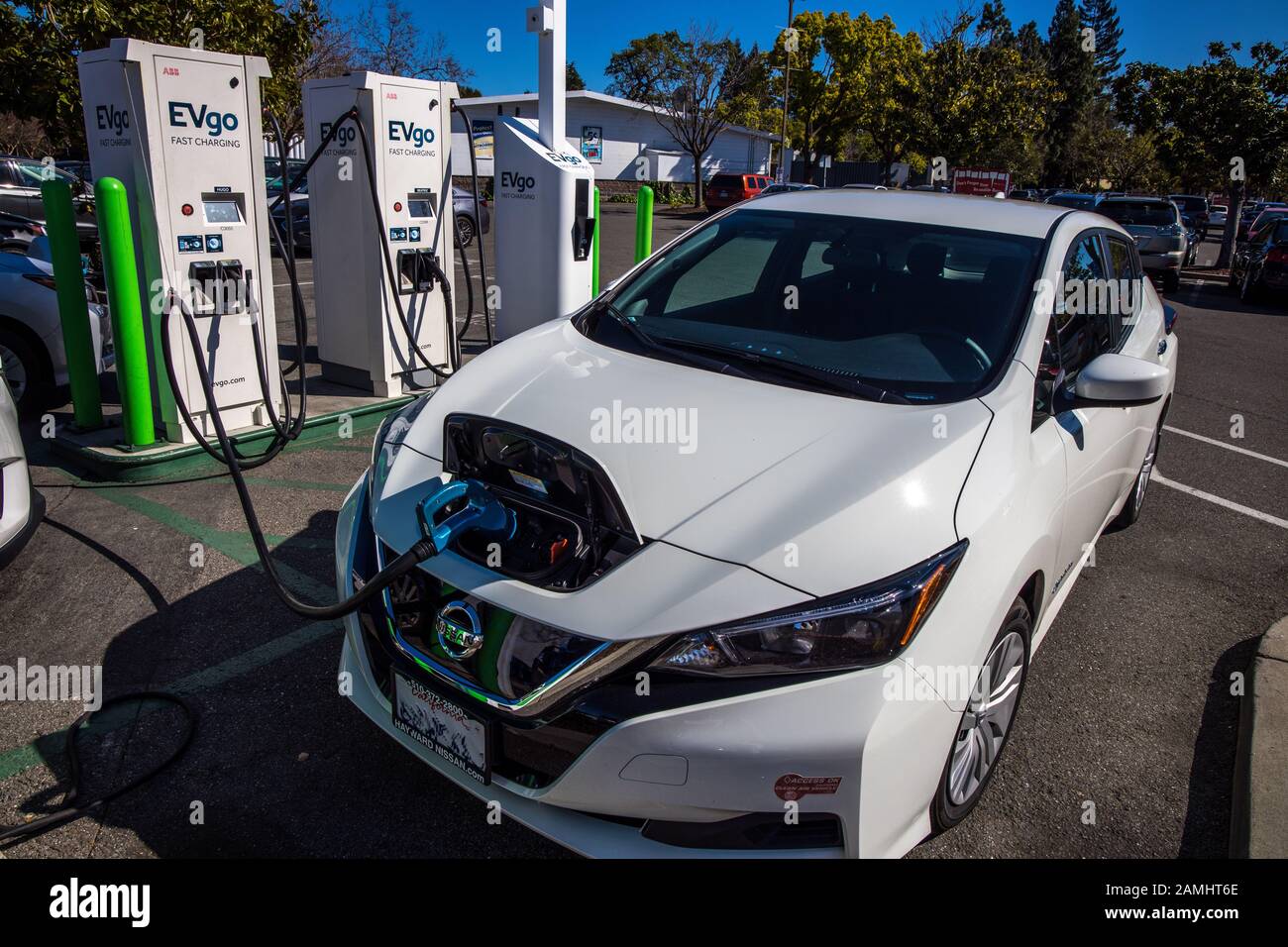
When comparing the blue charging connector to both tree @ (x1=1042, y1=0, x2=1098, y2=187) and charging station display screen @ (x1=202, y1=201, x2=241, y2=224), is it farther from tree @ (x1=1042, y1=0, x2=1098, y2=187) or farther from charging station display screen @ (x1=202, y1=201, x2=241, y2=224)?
tree @ (x1=1042, y1=0, x2=1098, y2=187)

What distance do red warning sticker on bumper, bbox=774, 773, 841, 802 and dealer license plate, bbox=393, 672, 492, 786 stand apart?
28.3 inches

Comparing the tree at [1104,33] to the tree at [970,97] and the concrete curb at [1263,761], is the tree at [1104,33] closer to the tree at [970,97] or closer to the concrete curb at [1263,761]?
the tree at [970,97]

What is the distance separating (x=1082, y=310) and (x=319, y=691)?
125 inches

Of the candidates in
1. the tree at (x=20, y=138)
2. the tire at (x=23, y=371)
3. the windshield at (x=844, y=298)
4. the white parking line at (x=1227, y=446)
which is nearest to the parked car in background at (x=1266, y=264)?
the white parking line at (x=1227, y=446)

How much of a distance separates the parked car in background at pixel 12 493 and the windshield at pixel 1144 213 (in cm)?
1943

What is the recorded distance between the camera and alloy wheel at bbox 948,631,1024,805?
2438 millimetres

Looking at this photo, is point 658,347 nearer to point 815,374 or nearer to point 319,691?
point 815,374

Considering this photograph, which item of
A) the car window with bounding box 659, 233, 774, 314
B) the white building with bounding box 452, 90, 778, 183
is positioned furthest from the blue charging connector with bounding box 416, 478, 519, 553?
the white building with bounding box 452, 90, 778, 183

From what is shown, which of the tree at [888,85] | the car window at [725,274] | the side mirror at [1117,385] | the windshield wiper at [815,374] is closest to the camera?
the windshield wiper at [815,374]

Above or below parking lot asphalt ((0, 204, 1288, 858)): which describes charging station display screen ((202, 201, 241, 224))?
above

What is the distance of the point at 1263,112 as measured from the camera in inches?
799

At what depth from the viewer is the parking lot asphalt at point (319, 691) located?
265 cm

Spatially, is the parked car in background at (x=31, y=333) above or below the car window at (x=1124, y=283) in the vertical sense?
below
